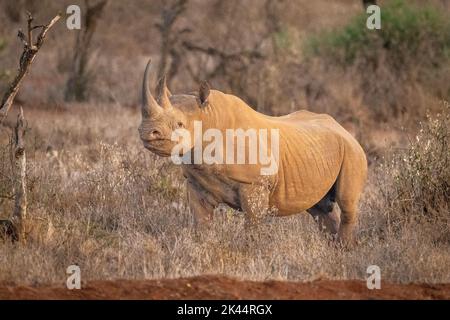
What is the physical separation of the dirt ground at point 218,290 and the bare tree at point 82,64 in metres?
12.3

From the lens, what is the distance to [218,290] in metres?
6.81

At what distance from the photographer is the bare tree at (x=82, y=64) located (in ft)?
63.3

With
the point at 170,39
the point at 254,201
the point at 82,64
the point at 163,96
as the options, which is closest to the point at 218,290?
the point at 254,201

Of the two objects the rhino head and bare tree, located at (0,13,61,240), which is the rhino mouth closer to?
the rhino head

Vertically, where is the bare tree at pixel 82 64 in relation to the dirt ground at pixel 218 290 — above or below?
above

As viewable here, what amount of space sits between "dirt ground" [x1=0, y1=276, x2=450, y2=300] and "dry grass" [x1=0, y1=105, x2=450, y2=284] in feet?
1.85

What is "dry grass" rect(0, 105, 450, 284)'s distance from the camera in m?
7.78

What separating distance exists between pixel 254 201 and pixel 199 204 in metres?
0.53

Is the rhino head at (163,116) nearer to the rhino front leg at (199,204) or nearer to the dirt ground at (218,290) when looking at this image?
the rhino front leg at (199,204)

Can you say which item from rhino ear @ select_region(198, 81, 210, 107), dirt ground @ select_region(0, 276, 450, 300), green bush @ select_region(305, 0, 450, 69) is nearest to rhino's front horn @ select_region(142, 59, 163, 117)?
rhino ear @ select_region(198, 81, 210, 107)

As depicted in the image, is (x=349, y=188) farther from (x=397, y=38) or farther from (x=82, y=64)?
(x=82, y=64)

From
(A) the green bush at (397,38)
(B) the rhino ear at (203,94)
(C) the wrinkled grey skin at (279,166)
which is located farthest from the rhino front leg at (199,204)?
(A) the green bush at (397,38)

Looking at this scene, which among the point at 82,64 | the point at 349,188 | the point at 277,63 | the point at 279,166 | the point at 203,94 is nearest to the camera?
the point at 203,94

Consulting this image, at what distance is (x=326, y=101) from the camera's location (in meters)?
18.0
